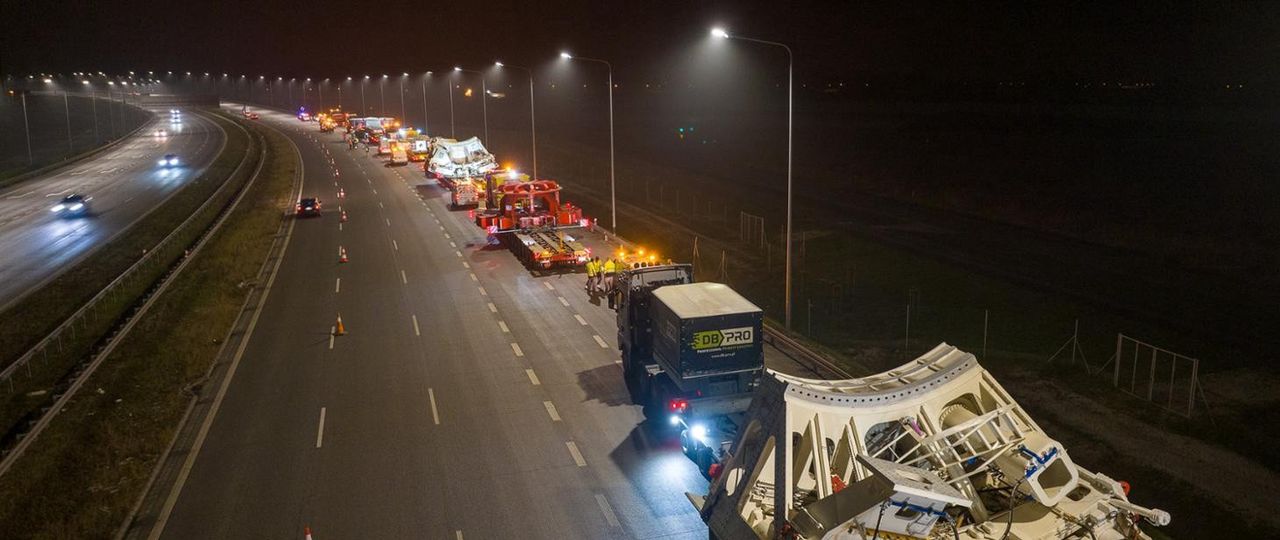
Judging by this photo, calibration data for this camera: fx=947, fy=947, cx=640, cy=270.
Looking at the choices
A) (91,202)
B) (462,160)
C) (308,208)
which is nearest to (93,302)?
(308,208)

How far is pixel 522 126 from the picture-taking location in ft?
456

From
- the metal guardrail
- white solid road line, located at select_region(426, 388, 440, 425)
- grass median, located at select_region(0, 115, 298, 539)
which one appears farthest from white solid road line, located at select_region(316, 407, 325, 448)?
the metal guardrail

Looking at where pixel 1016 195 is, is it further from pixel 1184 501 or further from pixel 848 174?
pixel 1184 501

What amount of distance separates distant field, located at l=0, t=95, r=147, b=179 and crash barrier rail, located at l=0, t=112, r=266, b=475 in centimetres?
4260

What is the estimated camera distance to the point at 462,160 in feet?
232

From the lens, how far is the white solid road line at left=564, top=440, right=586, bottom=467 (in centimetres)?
2012

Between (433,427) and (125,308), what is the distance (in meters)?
20.6

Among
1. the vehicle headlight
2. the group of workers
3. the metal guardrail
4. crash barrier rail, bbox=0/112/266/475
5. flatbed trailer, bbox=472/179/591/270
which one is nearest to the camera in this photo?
the vehicle headlight

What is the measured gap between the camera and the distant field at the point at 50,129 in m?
108

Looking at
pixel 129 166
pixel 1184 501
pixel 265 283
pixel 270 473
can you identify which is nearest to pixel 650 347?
pixel 270 473

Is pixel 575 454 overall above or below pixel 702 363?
below

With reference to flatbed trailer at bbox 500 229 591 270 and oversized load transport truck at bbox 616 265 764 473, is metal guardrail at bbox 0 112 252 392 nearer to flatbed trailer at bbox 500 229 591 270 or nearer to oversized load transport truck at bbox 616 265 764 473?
flatbed trailer at bbox 500 229 591 270

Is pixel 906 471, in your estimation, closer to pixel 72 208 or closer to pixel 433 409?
pixel 433 409

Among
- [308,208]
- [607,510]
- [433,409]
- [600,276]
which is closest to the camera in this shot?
[607,510]
